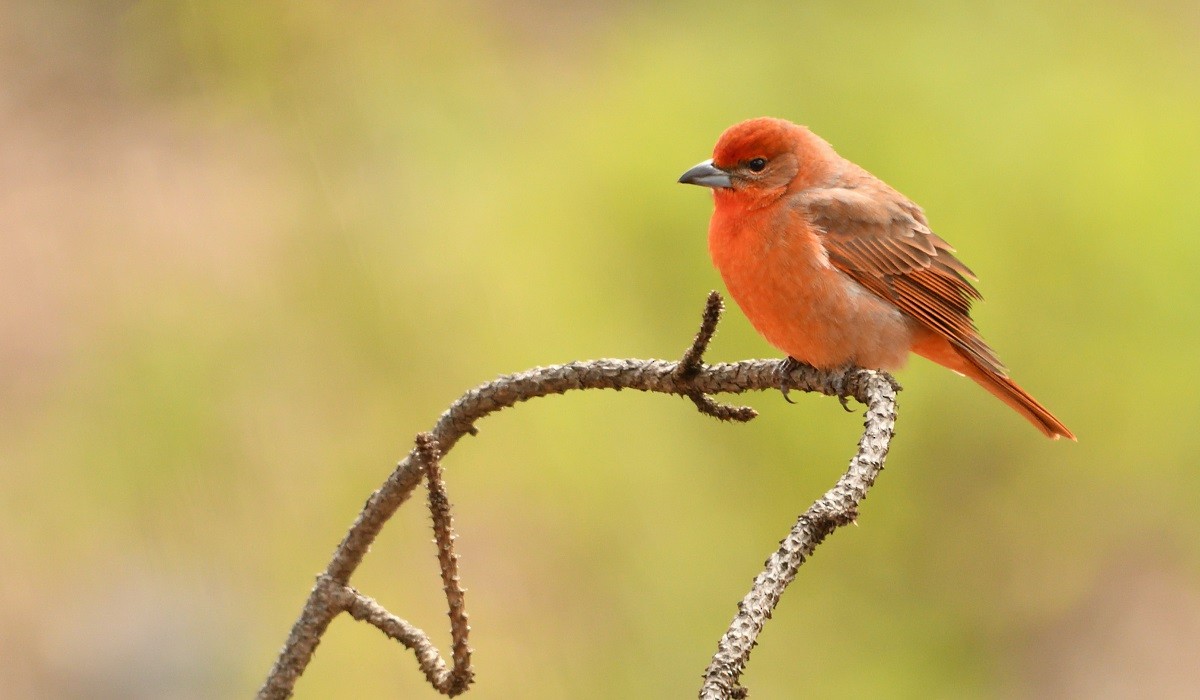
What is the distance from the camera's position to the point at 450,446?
5.49ft

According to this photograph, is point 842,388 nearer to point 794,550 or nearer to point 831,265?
point 831,265

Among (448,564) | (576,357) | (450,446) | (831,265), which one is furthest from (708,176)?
(448,564)

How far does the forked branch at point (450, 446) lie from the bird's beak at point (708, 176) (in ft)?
2.84

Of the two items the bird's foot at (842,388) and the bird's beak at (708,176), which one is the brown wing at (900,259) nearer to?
the bird's beak at (708,176)

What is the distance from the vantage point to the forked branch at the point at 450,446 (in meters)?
1.38

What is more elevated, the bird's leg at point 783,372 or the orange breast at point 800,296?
the orange breast at point 800,296

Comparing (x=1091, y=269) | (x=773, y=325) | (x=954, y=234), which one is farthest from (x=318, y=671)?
(x=1091, y=269)

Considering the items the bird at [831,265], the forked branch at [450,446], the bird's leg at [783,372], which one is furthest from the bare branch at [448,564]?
the bird at [831,265]

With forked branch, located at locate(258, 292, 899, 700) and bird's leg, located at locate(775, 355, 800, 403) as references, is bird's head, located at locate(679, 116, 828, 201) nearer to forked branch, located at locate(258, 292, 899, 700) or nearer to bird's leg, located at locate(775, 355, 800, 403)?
Result: bird's leg, located at locate(775, 355, 800, 403)

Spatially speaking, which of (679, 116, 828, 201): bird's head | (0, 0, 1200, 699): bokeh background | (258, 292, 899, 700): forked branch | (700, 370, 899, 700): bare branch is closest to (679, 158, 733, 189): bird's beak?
(679, 116, 828, 201): bird's head

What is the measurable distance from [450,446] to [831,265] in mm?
1173

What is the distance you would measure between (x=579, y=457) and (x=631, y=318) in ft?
1.24

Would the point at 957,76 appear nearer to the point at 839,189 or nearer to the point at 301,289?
the point at 839,189

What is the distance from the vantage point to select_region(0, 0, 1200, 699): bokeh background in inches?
116
